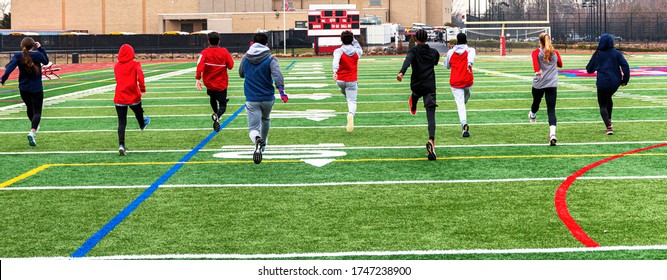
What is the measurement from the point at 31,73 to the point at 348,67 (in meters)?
5.09

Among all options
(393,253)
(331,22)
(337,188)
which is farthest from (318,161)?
(331,22)

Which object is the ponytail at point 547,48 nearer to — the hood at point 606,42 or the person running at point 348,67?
the hood at point 606,42

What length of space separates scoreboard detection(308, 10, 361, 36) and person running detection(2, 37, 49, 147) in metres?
47.7

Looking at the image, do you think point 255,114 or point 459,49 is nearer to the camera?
point 255,114

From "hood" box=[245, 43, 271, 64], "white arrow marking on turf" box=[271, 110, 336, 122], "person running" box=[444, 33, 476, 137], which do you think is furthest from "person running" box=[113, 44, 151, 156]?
"white arrow marking on turf" box=[271, 110, 336, 122]

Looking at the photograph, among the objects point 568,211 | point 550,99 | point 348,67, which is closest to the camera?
point 568,211

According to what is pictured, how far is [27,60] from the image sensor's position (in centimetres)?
1332

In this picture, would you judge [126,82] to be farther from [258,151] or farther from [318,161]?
[318,161]

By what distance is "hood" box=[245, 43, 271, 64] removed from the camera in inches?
432

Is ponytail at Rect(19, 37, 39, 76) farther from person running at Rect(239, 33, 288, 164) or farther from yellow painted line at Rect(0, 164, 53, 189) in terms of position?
person running at Rect(239, 33, 288, 164)

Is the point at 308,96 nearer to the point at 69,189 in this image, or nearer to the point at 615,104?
the point at 615,104
